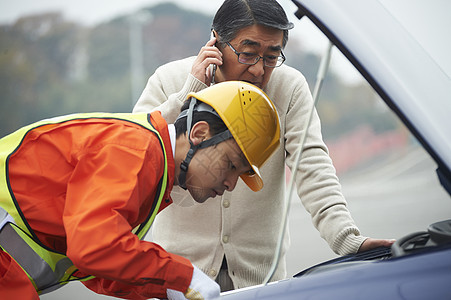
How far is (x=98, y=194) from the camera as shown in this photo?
143cm

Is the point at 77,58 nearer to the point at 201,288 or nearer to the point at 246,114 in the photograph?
the point at 246,114

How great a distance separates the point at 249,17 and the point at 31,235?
1.09 meters

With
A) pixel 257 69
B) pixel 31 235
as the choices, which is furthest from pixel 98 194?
pixel 257 69

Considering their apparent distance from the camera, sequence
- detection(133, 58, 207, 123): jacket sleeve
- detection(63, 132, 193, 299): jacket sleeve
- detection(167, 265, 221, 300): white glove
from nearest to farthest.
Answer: detection(63, 132, 193, 299): jacket sleeve, detection(167, 265, 221, 300): white glove, detection(133, 58, 207, 123): jacket sleeve

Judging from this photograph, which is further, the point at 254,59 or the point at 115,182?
the point at 254,59

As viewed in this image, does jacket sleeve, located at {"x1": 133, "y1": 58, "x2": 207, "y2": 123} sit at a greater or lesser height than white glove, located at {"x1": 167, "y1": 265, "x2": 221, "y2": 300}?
greater

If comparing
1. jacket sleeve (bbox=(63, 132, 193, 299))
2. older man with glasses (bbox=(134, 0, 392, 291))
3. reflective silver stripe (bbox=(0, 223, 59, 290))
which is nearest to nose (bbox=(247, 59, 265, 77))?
older man with glasses (bbox=(134, 0, 392, 291))

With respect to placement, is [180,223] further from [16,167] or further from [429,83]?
[429,83]

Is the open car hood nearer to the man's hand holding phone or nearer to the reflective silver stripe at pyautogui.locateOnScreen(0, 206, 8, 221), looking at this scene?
the man's hand holding phone

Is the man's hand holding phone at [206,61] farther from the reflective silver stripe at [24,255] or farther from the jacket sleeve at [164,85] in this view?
the reflective silver stripe at [24,255]

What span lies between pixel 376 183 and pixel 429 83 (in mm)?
461

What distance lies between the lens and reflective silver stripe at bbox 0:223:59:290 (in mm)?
1588

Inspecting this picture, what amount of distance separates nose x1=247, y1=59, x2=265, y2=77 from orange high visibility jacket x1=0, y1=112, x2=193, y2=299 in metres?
0.50

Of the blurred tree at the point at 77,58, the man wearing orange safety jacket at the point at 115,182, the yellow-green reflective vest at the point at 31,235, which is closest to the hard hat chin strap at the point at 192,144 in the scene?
the man wearing orange safety jacket at the point at 115,182
